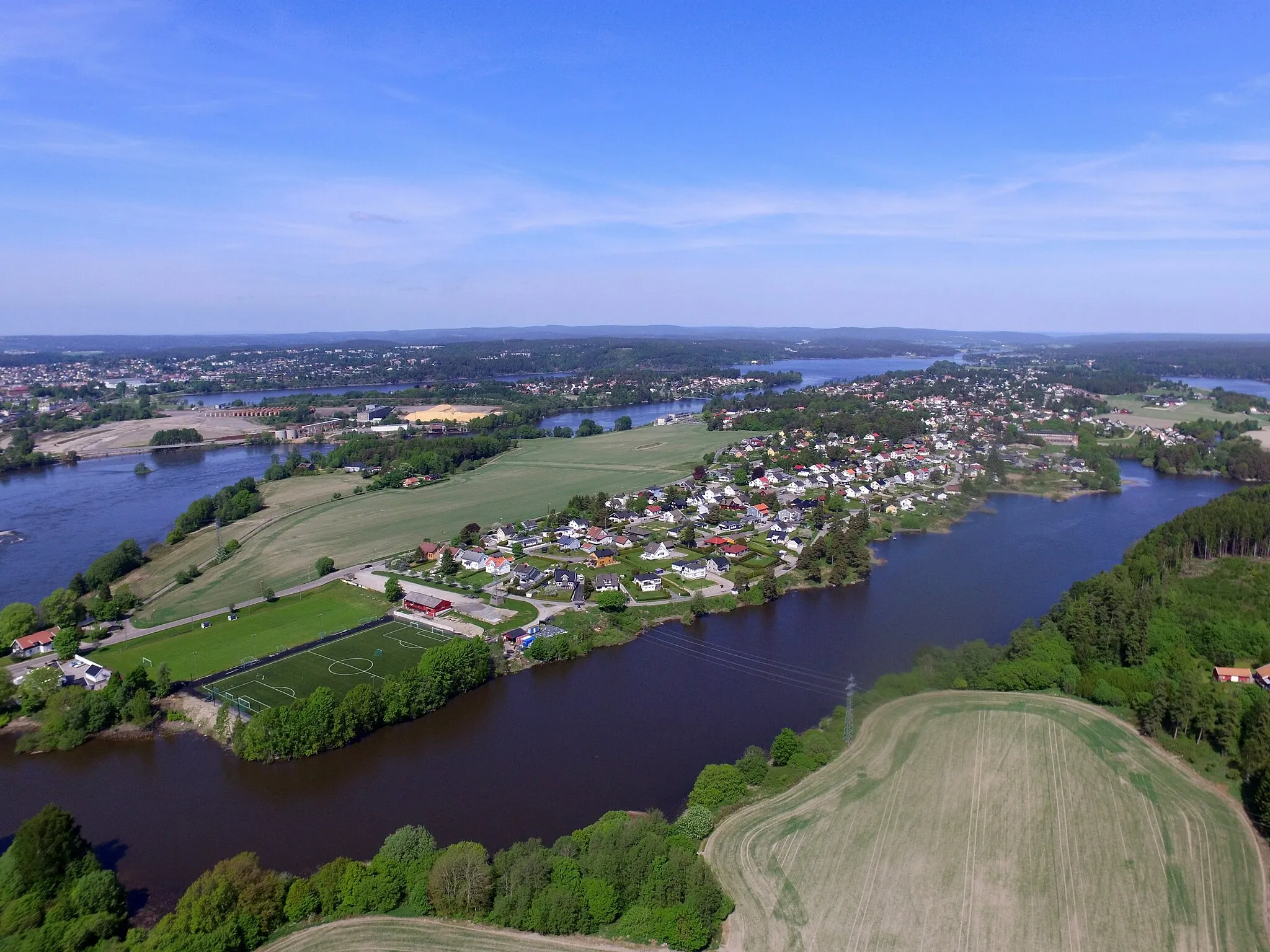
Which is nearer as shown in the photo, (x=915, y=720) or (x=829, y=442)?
(x=915, y=720)

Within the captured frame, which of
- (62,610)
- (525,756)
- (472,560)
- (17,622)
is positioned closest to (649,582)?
(472,560)

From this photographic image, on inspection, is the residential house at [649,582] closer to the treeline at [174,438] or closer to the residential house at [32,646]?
the residential house at [32,646]

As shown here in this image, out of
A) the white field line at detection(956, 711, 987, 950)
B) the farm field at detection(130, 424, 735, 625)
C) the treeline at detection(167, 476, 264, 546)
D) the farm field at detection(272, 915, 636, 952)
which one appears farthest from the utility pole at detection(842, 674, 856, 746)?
the treeline at detection(167, 476, 264, 546)

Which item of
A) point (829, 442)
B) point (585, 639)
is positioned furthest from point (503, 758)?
point (829, 442)

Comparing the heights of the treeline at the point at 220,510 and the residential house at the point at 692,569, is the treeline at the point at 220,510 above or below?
above

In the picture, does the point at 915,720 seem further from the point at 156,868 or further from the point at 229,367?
the point at 229,367

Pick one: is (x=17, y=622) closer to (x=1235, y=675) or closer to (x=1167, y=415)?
(x=1235, y=675)

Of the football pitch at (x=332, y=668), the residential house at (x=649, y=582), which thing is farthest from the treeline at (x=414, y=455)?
the football pitch at (x=332, y=668)
